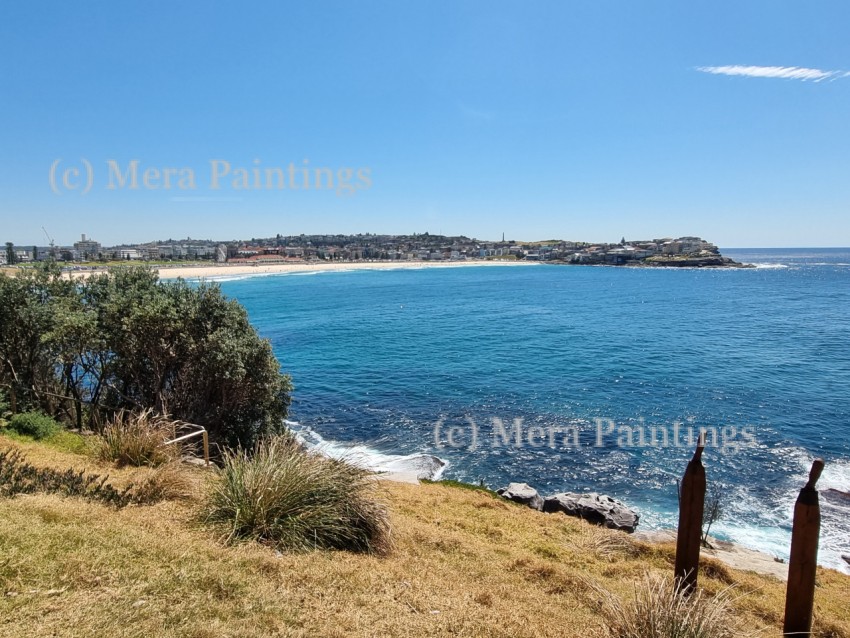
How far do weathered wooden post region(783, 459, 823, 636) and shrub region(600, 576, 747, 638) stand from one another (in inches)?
21.0

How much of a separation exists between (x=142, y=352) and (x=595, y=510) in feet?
42.9

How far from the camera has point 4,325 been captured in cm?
1340

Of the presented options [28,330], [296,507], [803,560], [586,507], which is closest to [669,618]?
[803,560]

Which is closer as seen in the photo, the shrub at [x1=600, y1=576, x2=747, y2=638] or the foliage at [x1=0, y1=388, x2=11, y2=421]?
the shrub at [x1=600, y1=576, x2=747, y2=638]

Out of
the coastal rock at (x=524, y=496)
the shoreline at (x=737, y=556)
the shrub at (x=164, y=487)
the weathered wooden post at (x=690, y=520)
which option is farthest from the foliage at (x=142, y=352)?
the weathered wooden post at (x=690, y=520)

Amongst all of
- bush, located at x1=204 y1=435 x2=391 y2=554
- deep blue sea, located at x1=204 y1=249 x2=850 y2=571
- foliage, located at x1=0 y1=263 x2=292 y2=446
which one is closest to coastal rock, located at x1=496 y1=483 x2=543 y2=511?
deep blue sea, located at x1=204 y1=249 x2=850 y2=571

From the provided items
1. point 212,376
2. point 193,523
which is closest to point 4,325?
point 212,376

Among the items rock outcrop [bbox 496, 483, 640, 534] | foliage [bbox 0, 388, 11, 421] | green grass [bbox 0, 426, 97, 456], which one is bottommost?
rock outcrop [bbox 496, 483, 640, 534]

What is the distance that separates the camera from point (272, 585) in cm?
454

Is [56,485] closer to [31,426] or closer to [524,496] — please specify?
[31,426]

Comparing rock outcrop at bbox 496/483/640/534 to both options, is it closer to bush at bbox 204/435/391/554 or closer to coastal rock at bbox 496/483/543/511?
coastal rock at bbox 496/483/543/511

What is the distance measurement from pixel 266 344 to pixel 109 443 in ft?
22.8

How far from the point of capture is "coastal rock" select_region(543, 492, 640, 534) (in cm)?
1205

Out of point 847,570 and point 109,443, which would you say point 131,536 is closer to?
point 109,443
